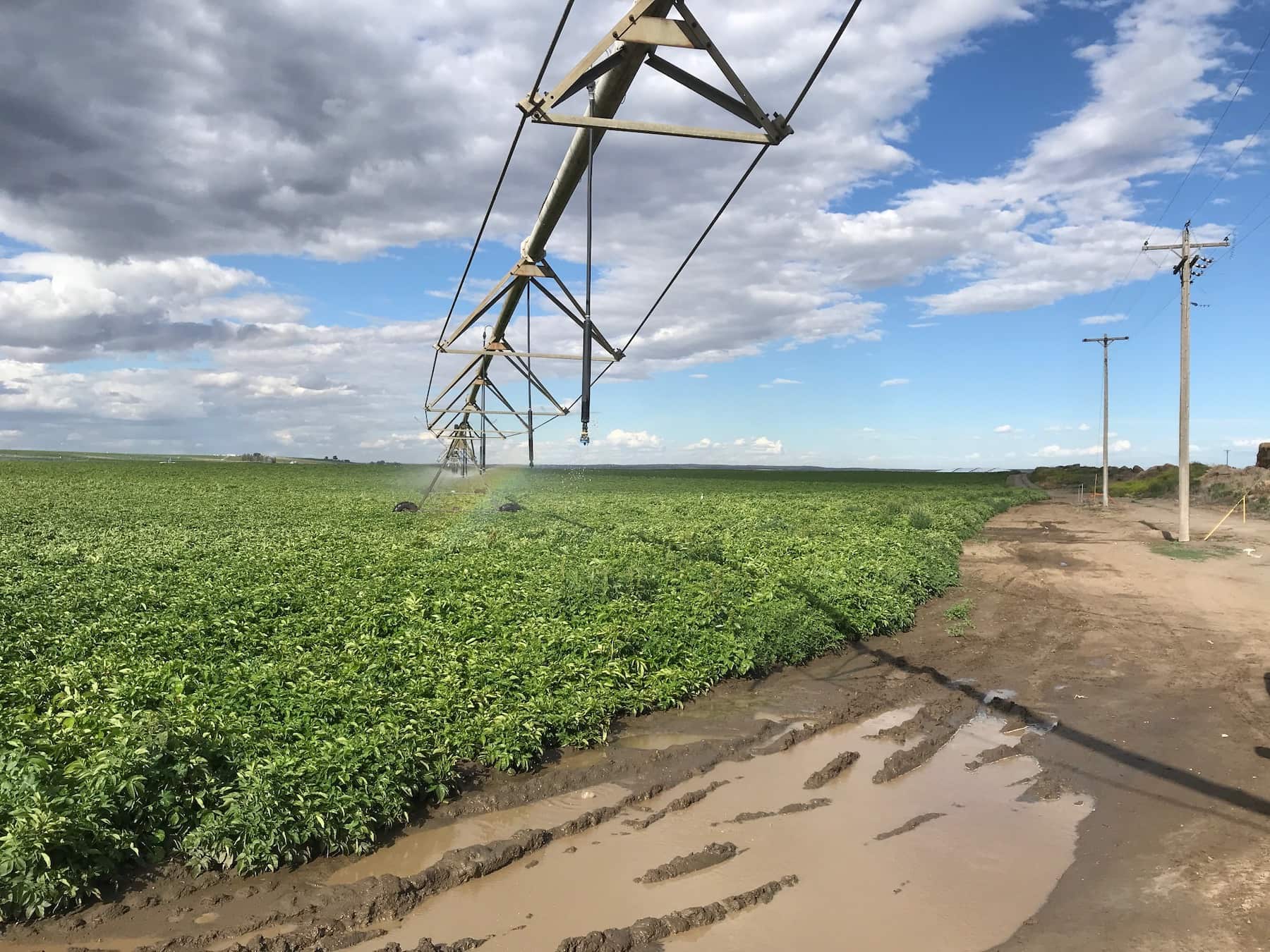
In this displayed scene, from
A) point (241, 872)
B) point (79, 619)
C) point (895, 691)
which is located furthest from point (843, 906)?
point (79, 619)

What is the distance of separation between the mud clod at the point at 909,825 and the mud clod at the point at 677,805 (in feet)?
4.77

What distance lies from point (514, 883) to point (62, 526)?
21.4m

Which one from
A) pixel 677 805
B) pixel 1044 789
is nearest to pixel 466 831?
pixel 677 805

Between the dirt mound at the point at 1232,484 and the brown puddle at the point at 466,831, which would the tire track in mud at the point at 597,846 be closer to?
the brown puddle at the point at 466,831

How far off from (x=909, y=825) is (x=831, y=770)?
3.64 feet

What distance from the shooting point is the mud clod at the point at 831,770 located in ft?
22.6

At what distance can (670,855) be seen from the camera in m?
5.56

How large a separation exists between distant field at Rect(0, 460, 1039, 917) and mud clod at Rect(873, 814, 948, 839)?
2945mm

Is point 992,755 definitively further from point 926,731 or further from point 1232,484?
point 1232,484

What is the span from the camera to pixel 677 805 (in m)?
6.40

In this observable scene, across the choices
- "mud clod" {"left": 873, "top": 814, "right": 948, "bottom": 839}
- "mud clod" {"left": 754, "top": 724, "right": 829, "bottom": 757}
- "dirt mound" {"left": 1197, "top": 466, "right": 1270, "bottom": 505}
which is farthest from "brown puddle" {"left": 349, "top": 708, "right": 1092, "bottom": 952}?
"dirt mound" {"left": 1197, "top": 466, "right": 1270, "bottom": 505}

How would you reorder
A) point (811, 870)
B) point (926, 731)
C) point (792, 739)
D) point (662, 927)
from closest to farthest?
point (662, 927), point (811, 870), point (792, 739), point (926, 731)

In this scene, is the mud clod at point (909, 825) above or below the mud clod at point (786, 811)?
below

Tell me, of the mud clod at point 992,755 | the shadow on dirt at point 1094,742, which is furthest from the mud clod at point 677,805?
the shadow on dirt at point 1094,742
